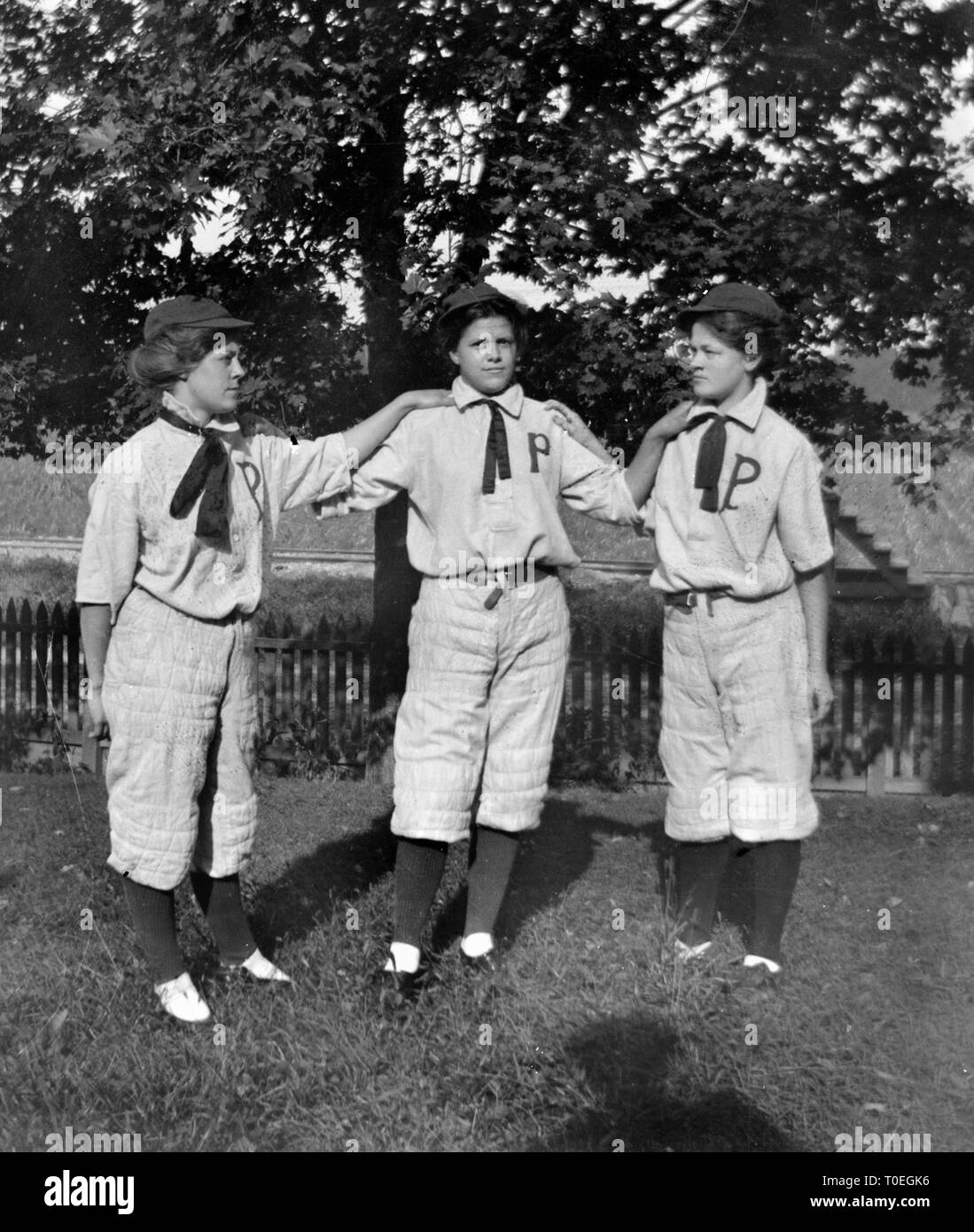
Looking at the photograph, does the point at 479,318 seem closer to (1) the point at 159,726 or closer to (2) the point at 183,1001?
(1) the point at 159,726

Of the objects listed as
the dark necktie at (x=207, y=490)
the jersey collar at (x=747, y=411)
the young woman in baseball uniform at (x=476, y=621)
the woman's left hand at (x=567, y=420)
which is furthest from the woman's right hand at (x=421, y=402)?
the jersey collar at (x=747, y=411)

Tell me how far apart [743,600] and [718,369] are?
68 cm

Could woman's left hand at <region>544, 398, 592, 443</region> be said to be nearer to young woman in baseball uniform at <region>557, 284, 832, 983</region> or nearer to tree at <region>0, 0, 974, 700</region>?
young woman in baseball uniform at <region>557, 284, 832, 983</region>

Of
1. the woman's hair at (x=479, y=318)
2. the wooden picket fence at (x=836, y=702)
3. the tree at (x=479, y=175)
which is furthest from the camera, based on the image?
the wooden picket fence at (x=836, y=702)

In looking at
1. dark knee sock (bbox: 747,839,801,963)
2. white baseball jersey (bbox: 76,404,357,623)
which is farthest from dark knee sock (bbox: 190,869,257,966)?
dark knee sock (bbox: 747,839,801,963)

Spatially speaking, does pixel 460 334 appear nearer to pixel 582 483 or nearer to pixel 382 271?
pixel 582 483

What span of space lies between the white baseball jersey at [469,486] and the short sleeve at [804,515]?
59 cm

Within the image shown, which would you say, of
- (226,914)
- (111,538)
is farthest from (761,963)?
(111,538)

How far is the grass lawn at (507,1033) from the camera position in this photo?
10.6ft

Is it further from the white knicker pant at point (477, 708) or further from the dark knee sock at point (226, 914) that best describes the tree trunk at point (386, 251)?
the dark knee sock at point (226, 914)

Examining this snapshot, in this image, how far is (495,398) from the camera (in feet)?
13.1

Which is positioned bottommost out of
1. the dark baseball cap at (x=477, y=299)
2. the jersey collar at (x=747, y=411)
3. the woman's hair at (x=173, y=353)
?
the jersey collar at (x=747, y=411)

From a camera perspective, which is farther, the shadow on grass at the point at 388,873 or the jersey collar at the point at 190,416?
the shadow on grass at the point at 388,873
